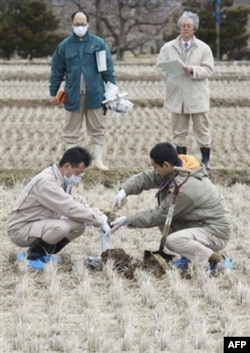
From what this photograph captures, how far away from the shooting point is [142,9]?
136 ft

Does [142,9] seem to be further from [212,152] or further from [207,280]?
[207,280]

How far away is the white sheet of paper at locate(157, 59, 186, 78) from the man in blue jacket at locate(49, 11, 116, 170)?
0.54m

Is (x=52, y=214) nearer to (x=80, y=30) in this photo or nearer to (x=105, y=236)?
(x=105, y=236)

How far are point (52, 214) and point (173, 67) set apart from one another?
2991 millimetres

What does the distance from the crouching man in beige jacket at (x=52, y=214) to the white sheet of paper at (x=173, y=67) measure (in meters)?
2.80

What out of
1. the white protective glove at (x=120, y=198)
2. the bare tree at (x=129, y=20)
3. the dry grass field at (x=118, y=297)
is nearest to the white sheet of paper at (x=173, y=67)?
the dry grass field at (x=118, y=297)

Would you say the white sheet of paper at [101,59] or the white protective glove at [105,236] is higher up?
the white sheet of paper at [101,59]

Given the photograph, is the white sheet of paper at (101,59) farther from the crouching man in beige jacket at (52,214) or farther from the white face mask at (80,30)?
the crouching man in beige jacket at (52,214)

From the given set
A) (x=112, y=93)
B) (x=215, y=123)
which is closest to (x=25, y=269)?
(x=112, y=93)

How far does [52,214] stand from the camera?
5.43 m

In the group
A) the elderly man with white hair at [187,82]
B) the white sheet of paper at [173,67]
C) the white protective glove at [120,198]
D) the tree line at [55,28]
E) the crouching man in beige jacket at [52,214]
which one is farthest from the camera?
the tree line at [55,28]

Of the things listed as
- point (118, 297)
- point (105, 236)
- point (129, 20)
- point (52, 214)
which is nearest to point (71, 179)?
point (52, 214)

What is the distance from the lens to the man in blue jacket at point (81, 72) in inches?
319

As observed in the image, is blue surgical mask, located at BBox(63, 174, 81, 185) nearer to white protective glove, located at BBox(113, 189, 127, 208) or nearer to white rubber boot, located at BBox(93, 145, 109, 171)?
white protective glove, located at BBox(113, 189, 127, 208)
